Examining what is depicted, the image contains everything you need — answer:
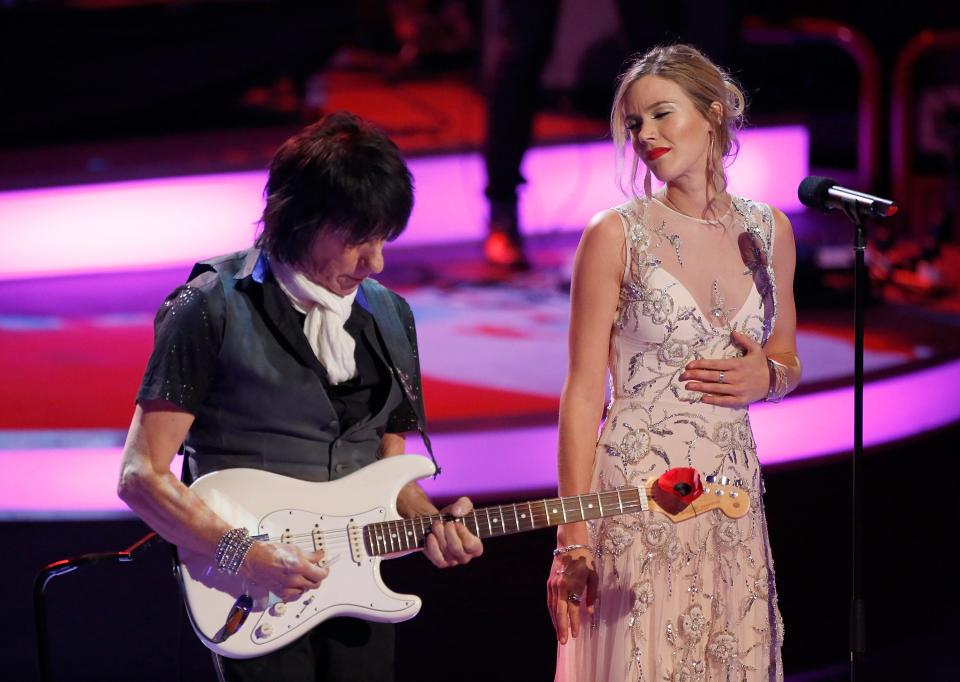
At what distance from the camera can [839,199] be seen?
233 cm

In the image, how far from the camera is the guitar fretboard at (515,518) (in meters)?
2.19

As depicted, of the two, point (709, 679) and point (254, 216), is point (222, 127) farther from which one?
point (709, 679)

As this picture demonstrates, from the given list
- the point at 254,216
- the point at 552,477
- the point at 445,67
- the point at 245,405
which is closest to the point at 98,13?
the point at 254,216

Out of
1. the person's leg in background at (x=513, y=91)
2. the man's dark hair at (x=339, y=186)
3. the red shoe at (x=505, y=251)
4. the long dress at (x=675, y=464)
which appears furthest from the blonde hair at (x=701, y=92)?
the red shoe at (x=505, y=251)

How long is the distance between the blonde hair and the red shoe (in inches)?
122

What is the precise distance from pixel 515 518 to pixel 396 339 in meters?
0.40

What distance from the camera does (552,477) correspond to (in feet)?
11.4

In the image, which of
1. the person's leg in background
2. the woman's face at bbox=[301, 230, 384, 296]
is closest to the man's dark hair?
the woman's face at bbox=[301, 230, 384, 296]

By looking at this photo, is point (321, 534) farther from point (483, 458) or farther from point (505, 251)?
point (505, 251)

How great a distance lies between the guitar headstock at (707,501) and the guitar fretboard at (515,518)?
3cm

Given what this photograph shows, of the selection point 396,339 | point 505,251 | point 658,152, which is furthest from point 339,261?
point 505,251

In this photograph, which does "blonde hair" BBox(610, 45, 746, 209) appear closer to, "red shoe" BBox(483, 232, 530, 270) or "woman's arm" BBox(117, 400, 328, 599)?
"woman's arm" BBox(117, 400, 328, 599)

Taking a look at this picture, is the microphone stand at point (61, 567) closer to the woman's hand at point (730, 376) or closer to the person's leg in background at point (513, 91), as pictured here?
the woman's hand at point (730, 376)

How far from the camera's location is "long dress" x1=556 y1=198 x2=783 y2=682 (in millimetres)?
2369
